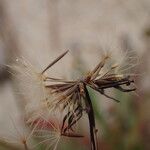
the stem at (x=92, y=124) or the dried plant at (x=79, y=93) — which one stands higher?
the dried plant at (x=79, y=93)

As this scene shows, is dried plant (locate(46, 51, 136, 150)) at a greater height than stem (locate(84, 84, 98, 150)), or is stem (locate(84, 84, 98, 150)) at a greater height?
dried plant (locate(46, 51, 136, 150))

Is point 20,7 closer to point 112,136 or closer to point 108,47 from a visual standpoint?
point 112,136

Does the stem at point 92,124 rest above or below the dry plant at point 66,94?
below

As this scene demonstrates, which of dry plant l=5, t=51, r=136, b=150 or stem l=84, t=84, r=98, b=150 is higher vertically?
dry plant l=5, t=51, r=136, b=150

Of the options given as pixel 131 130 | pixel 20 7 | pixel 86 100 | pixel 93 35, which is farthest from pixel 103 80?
pixel 20 7

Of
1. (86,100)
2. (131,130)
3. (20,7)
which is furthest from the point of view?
(20,7)

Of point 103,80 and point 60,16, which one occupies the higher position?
point 60,16

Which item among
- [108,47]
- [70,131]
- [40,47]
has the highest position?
[40,47]

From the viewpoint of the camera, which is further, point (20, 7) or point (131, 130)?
point (20, 7)
